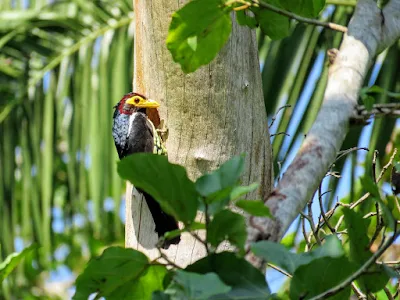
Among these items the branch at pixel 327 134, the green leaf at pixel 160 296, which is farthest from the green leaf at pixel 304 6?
the green leaf at pixel 160 296

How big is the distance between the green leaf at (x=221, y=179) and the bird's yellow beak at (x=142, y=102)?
3.85ft

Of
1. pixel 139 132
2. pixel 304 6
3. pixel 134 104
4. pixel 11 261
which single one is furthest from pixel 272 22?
pixel 139 132

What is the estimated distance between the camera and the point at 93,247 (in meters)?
5.34

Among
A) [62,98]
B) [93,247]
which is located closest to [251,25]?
[62,98]

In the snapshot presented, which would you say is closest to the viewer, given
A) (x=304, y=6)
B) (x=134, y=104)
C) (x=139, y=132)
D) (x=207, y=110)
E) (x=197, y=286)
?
(x=197, y=286)

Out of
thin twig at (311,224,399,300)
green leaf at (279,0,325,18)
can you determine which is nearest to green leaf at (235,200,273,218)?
thin twig at (311,224,399,300)

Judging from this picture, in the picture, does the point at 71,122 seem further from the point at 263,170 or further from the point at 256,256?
the point at 256,256

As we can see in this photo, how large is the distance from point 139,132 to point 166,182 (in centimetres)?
156

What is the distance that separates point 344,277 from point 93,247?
4350 mm

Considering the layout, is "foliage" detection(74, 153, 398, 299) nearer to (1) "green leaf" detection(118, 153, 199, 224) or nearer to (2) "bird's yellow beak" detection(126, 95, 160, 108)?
(1) "green leaf" detection(118, 153, 199, 224)

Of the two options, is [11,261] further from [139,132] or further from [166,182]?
[139,132]

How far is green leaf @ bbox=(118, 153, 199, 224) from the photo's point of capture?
1.11 metres

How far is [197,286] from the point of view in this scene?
0.98 m

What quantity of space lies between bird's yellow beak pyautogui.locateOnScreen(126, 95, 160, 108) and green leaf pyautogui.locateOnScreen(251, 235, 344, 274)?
1.18 meters
